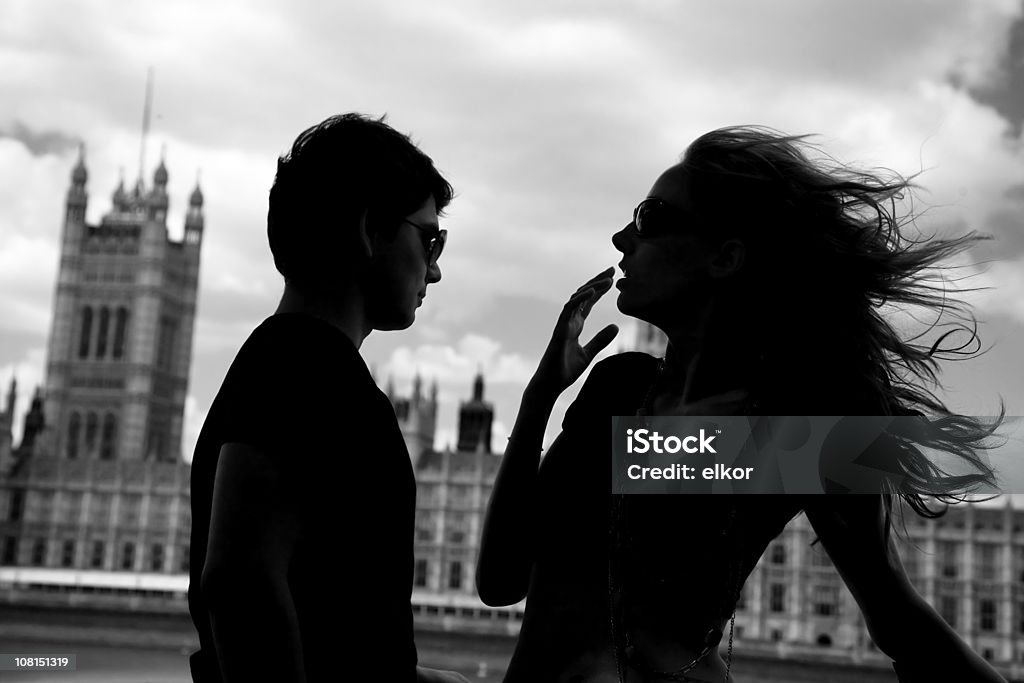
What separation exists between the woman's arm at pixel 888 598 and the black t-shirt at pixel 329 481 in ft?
1.36

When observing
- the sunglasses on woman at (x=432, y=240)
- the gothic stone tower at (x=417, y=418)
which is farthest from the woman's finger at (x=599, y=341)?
the gothic stone tower at (x=417, y=418)

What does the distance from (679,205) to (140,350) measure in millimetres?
50740

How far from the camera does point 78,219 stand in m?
51.1

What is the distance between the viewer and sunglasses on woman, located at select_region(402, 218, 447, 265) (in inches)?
48.6

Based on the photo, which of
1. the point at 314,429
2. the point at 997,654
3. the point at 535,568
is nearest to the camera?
the point at 314,429

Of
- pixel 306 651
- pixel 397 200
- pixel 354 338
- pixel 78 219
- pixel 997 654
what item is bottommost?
pixel 997 654

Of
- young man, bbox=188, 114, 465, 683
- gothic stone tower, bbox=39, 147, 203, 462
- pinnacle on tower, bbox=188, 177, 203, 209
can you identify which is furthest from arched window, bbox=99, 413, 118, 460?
young man, bbox=188, 114, 465, 683

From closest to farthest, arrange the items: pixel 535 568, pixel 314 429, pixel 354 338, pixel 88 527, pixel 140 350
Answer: pixel 314 429 < pixel 354 338 < pixel 535 568 < pixel 88 527 < pixel 140 350

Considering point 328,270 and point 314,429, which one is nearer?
point 314,429

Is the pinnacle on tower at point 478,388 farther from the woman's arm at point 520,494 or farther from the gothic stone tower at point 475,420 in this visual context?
the woman's arm at point 520,494

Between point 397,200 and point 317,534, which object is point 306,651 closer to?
point 317,534

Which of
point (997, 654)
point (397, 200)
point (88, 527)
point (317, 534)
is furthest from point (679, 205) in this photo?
point (88, 527)

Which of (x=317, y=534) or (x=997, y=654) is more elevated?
(x=317, y=534)

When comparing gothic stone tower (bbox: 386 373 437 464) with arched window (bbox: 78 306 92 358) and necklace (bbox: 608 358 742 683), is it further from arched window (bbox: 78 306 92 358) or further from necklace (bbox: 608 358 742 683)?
necklace (bbox: 608 358 742 683)
